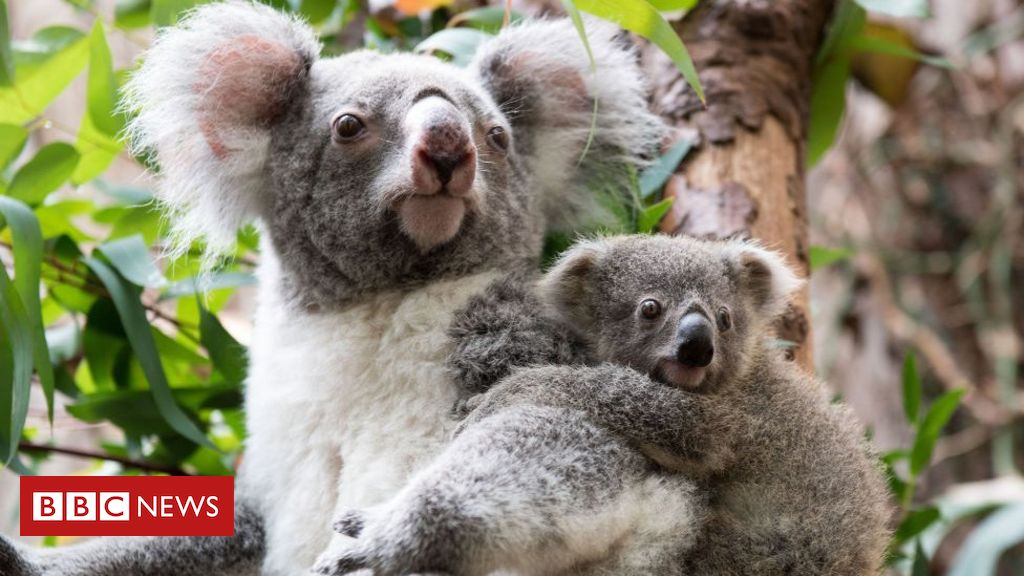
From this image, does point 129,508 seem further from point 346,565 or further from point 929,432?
point 929,432

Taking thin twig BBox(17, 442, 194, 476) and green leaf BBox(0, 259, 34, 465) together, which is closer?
green leaf BBox(0, 259, 34, 465)

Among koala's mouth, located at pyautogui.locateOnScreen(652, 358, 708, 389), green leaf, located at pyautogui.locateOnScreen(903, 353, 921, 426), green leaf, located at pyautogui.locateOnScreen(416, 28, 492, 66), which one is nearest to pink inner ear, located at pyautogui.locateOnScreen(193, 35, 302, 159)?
green leaf, located at pyautogui.locateOnScreen(416, 28, 492, 66)

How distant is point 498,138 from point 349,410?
83 centimetres

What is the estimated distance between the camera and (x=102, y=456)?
10.7 feet

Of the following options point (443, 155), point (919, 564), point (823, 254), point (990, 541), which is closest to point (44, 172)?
point (443, 155)

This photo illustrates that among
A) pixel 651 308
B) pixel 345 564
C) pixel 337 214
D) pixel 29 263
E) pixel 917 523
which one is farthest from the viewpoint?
pixel 917 523

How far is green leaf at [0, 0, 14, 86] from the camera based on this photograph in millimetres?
3006

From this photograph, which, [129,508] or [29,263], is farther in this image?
[129,508]

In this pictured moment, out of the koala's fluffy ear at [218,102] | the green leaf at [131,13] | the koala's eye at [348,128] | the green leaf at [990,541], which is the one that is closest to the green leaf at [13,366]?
the koala's fluffy ear at [218,102]

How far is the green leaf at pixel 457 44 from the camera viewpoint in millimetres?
3377

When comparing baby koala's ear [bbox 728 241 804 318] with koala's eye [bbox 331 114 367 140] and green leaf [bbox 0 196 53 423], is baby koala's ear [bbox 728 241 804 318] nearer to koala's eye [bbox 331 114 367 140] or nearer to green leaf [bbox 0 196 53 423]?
koala's eye [bbox 331 114 367 140]

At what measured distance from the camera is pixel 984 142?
24.1 ft

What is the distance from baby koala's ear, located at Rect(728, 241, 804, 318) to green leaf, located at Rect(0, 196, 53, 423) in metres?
1.81

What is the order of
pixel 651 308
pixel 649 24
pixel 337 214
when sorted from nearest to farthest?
1. pixel 651 308
2. pixel 649 24
3. pixel 337 214
